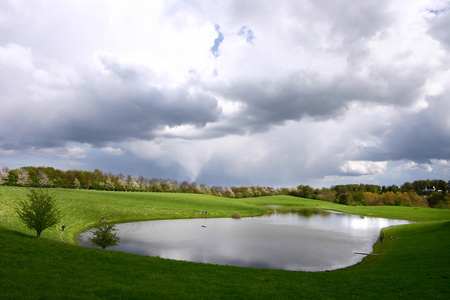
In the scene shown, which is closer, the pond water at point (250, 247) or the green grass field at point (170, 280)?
the green grass field at point (170, 280)

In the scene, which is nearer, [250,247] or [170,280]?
[170,280]

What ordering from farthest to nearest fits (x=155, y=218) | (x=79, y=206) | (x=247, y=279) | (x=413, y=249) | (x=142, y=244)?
(x=155, y=218) → (x=79, y=206) → (x=142, y=244) → (x=413, y=249) → (x=247, y=279)

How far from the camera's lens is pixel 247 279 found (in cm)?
1972

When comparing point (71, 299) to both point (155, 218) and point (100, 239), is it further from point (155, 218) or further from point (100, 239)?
point (155, 218)

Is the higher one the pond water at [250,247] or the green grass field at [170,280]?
the green grass field at [170,280]

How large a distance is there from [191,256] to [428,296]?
83.7 feet

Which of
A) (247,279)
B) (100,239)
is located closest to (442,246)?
(247,279)

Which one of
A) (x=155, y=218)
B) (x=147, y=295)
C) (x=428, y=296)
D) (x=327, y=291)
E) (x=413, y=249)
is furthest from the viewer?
(x=155, y=218)

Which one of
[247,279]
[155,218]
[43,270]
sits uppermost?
[43,270]

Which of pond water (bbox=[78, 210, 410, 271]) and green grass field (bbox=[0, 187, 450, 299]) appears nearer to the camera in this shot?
green grass field (bbox=[0, 187, 450, 299])

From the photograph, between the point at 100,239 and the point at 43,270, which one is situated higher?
the point at 43,270

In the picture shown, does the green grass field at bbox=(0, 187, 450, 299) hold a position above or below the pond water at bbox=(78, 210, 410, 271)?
above

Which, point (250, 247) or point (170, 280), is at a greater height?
point (170, 280)

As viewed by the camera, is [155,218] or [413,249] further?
[155,218]
